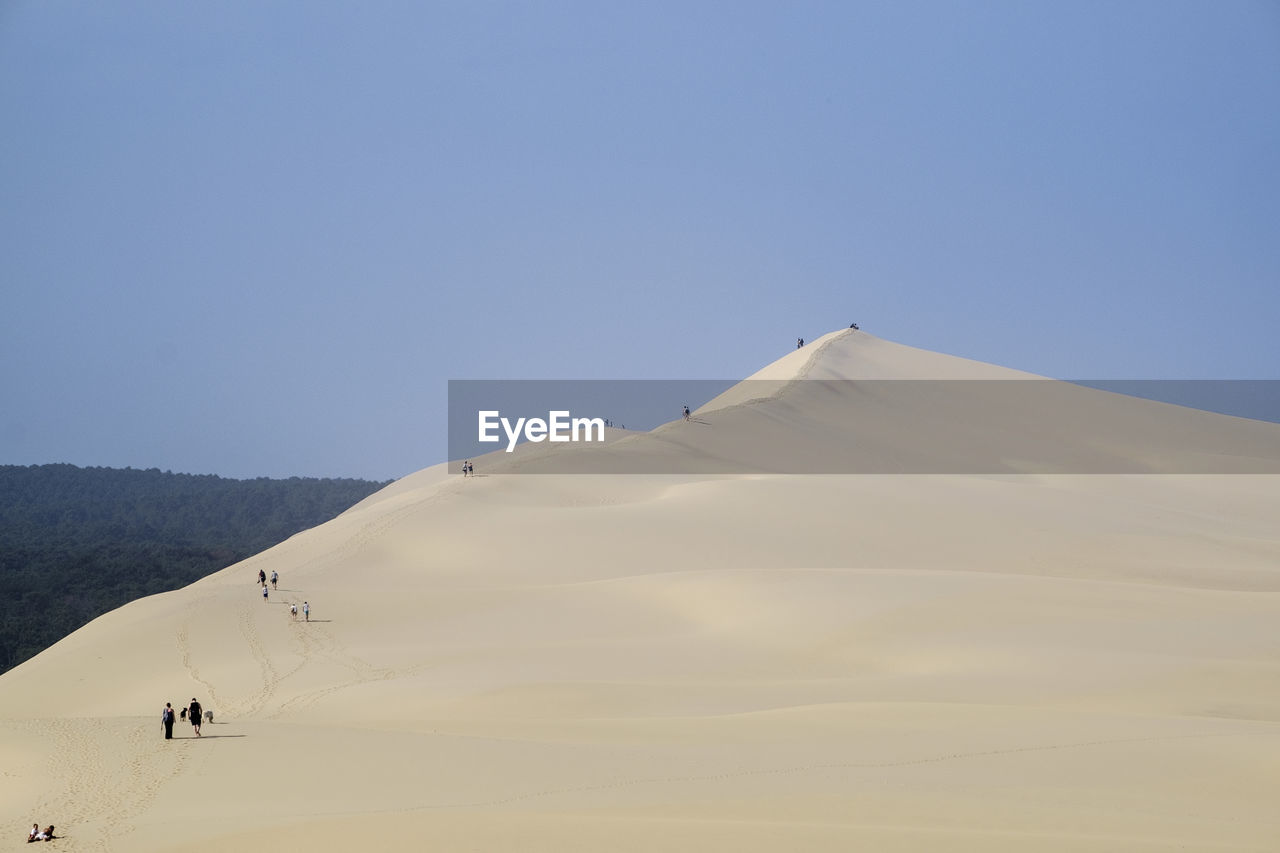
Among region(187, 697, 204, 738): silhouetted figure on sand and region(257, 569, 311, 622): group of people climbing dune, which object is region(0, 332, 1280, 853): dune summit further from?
region(257, 569, 311, 622): group of people climbing dune

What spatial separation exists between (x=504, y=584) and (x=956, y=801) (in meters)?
22.9

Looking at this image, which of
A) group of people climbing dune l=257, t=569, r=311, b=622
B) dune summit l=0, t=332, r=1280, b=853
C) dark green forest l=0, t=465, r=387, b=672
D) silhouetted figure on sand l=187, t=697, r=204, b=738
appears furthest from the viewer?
dark green forest l=0, t=465, r=387, b=672

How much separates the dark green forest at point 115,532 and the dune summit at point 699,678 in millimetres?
31964

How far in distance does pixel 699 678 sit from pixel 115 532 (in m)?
108

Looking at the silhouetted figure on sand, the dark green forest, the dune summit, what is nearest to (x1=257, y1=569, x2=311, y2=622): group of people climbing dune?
the dune summit

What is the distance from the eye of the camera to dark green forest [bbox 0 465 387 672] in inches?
2763

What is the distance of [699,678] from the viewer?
22672 millimetres

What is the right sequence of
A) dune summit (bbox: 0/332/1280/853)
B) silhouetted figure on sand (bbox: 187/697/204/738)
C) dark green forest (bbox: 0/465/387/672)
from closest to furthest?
dune summit (bbox: 0/332/1280/853) < silhouetted figure on sand (bbox: 187/697/204/738) < dark green forest (bbox: 0/465/387/672)

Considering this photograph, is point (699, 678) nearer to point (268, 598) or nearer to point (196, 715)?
point (196, 715)

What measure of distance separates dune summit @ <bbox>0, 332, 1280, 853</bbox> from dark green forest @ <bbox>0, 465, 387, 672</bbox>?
31964 millimetres

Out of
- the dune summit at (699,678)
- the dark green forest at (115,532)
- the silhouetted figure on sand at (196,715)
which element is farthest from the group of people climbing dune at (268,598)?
the dark green forest at (115,532)

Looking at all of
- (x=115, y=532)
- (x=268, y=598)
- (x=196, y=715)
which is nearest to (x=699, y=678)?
(x=196, y=715)

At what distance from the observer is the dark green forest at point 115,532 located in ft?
230

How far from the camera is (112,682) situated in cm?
2567
